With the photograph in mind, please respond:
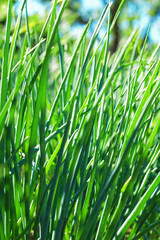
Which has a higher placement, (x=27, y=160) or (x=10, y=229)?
(x=27, y=160)

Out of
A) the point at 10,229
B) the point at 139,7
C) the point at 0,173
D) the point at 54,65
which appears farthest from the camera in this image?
the point at 139,7

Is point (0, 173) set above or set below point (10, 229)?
above

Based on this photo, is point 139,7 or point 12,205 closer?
point 12,205

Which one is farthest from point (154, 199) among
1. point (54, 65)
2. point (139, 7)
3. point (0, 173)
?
point (139, 7)

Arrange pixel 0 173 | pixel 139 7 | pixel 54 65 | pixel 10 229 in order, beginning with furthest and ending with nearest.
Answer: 1. pixel 139 7
2. pixel 54 65
3. pixel 10 229
4. pixel 0 173

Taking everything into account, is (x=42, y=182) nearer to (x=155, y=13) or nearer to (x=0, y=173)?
(x=0, y=173)

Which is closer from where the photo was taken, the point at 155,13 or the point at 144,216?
the point at 144,216

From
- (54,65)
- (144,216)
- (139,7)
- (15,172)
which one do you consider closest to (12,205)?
(15,172)

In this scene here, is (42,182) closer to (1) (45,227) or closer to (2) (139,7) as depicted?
(1) (45,227)

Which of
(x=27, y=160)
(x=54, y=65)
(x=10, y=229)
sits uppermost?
(x=27, y=160)
